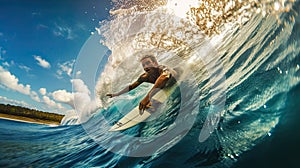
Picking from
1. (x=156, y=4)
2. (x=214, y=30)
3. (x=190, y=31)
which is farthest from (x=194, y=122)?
(x=156, y=4)

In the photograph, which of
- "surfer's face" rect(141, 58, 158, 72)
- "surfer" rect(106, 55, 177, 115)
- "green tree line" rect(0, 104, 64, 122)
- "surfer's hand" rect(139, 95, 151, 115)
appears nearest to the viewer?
"surfer's hand" rect(139, 95, 151, 115)

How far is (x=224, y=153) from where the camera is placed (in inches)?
107

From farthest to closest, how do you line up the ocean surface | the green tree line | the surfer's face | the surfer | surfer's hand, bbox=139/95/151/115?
the green tree line < the surfer's face < the surfer < surfer's hand, bbox=139/95/151/115 < the ocean surface

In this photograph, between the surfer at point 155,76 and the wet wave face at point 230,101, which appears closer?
the wet wave face at point 230,101

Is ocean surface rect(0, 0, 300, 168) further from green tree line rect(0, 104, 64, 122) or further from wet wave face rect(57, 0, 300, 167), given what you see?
green tree line rect(0, 104, 64, 122)

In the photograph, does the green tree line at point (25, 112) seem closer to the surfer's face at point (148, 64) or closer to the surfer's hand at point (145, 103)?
the surfer's face at point (148, 64)

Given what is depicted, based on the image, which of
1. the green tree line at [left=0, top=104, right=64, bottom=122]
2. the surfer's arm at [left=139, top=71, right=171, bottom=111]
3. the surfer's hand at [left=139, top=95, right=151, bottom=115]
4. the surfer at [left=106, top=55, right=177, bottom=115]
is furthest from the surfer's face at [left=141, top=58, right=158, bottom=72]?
the green tree line at [left=0, top=104, right=64, bottom=122]

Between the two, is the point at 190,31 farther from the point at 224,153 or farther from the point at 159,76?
the point at 224,153

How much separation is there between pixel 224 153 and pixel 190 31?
905 cm

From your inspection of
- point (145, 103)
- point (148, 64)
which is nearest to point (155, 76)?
point (148, 64)

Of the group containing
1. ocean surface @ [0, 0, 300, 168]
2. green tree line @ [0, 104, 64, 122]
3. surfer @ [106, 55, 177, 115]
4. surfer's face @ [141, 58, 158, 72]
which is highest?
green tree line @ [0, 104, 64, 122]

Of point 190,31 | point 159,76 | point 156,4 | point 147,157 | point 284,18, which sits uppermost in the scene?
point 156,4

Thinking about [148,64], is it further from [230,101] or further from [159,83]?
[230,101]

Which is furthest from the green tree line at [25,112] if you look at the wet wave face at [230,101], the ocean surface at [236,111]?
the wet wave face at [230,101]
